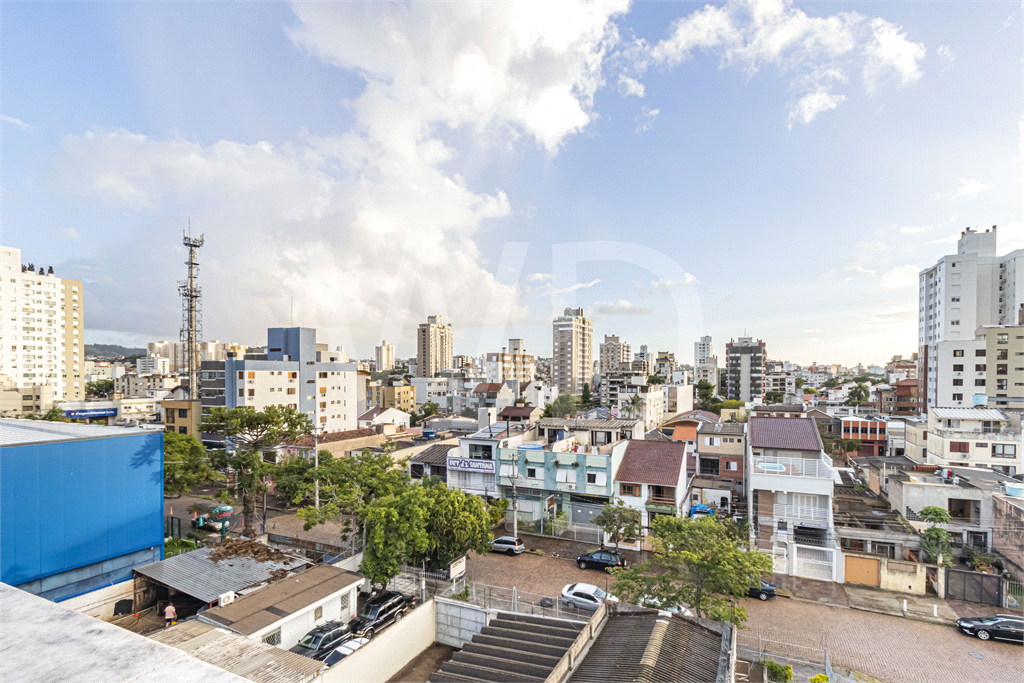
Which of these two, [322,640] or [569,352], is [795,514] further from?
[569,352]

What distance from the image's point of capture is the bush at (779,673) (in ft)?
30.4

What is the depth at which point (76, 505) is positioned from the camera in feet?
38.1

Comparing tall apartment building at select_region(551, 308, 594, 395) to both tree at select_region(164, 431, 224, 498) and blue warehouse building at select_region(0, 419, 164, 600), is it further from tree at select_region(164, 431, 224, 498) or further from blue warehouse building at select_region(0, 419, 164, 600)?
blue warehouse building at select_region(0, 419, 164, 600)

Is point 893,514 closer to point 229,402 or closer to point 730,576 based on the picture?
point 730,576

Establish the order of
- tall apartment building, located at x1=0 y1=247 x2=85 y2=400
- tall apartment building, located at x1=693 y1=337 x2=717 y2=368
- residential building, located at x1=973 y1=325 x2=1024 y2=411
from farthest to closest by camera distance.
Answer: tall apartment building, located at x1=693 y1=337 x2=717 y2=368 → tall apartment building, located at x1=0 y1=247 x2=85 y2=400 → residential building, located at x1=973 y1=325 x2=1024 y2=411

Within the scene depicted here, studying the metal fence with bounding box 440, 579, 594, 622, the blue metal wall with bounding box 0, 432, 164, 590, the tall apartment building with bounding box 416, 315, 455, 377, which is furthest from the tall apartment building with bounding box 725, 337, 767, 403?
the blue metal wall with bounding box 0, 432, 164, 590

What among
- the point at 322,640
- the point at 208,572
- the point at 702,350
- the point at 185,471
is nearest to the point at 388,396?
the point at 185,471

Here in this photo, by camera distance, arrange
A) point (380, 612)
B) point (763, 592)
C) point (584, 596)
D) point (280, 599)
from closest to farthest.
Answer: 1. point (280, 599)
2. point (380, 612)
3. point (584, 596)
4. point (763, 592)

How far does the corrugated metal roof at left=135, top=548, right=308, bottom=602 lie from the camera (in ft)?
37.1

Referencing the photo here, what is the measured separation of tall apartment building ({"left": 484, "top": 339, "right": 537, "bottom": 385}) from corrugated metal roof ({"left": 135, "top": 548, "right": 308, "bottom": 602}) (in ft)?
194

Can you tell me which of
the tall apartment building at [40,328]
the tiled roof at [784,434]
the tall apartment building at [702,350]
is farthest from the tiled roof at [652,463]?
the tall apartment building at [702,350]

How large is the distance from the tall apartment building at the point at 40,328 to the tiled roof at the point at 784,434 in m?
63.4

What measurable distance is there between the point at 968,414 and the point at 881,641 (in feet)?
56.9

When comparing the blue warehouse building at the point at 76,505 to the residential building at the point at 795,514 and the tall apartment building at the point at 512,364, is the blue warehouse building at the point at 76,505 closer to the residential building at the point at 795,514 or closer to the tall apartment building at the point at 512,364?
the residential building at the point at 795,514
